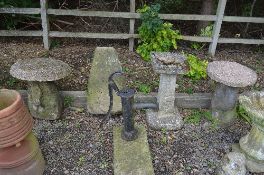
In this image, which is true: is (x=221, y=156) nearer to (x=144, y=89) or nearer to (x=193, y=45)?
(x=144, y=89)

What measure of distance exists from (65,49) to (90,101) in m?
1.47

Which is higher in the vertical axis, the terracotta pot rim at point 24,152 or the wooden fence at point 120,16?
the wooden fence at point 120,16

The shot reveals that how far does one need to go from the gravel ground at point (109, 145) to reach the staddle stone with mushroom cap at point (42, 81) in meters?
0.16

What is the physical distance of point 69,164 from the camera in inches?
139

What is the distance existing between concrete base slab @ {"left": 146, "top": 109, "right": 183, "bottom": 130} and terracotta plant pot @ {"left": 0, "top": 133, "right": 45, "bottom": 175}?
4.60 feet

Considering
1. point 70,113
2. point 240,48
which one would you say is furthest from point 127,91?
point 240,48

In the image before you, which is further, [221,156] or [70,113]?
[70,113]

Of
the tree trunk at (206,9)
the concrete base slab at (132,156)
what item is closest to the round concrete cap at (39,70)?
the concrete base slab at (132,156)

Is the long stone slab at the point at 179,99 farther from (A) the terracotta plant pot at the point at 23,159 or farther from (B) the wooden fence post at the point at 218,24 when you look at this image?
(B) the wooden fence post at the point at 218,24

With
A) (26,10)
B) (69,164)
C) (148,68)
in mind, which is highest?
(26,10)

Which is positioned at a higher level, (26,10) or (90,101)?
(26,10)

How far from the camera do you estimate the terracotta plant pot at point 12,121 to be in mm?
2812

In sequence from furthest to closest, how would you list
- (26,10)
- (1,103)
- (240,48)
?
(240,48) < (26,10) < (1,103)

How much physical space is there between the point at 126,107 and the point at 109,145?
2.11ft
